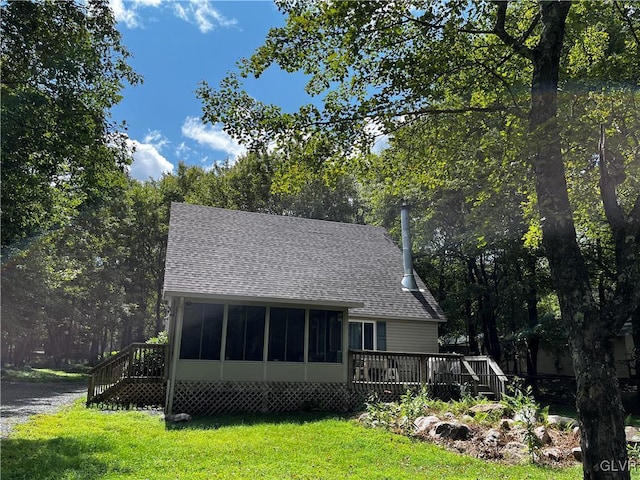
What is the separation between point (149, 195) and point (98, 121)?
28.6 meters

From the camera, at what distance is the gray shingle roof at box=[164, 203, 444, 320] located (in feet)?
40.5

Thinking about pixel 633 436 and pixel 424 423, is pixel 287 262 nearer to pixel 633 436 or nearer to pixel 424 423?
pixel 424 423

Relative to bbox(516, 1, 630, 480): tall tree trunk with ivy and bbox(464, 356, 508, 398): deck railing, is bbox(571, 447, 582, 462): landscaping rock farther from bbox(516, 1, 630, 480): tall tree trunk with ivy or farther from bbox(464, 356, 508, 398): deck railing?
bbox(464, 356, 508, 398): deck railing

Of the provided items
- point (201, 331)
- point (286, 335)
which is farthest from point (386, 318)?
point (201, 331)

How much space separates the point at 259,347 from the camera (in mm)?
11930

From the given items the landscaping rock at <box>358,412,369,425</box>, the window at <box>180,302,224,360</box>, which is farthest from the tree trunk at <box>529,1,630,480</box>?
the window at <box>180,302,224,360</box>

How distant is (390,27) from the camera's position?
5.29 metres

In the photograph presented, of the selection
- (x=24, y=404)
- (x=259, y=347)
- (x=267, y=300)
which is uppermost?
(x=267, y=300)

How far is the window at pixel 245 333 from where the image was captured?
38.5 ft

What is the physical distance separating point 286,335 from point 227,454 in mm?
5739

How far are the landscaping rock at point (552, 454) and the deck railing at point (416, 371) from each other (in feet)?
17.7

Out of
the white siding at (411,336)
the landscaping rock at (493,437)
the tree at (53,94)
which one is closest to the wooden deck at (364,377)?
the white siding at (411,336)

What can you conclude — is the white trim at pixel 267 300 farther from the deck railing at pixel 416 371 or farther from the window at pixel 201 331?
the deck railing at pixel 416 371

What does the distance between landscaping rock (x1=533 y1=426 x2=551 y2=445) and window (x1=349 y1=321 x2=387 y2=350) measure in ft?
26.8
